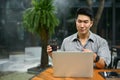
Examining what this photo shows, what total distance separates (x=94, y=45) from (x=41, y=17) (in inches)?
190

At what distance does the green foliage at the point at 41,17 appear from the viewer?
26.6 ft

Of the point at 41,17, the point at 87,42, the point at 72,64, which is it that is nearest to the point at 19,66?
the point at 41,17

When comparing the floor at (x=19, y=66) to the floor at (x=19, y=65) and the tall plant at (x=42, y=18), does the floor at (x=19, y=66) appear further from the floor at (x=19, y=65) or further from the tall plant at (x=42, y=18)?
the tall plant at (x=42, y=18)

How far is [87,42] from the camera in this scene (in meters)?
3.43

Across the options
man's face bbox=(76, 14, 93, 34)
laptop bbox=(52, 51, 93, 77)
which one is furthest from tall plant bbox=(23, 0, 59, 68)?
laptop bbox=(52, 51, 93, 77)

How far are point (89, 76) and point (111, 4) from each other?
1209cm

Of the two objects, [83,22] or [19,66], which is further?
[19,66]

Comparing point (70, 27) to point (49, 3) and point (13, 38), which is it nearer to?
point (13, 38)

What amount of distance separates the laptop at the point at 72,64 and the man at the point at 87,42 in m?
0.38

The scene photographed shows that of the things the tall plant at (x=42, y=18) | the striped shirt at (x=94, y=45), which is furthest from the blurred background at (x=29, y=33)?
the striped shirt at (x=94, y=45)

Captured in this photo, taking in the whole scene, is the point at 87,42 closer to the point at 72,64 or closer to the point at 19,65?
the point at 72,64

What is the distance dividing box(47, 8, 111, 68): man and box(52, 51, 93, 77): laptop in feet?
1.23

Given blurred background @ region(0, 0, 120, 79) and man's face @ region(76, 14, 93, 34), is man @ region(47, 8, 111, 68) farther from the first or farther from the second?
blurred background @ region(0, 0, 120, 79)

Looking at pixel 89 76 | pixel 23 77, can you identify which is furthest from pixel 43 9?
pixel 89 76
